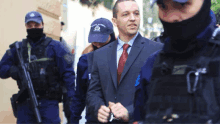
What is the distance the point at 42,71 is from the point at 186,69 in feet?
10.7

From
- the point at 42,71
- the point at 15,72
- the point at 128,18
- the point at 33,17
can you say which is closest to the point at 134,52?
the point at 128,18

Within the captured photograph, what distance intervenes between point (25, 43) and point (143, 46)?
83.4 inches

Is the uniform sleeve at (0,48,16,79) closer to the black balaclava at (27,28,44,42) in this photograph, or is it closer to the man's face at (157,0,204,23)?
the black balaclava at (27,28,44,42)

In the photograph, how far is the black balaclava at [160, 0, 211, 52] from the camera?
4.86ft

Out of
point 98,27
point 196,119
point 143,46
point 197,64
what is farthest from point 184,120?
point 98,27

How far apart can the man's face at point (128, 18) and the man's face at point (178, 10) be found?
1621 millimetres

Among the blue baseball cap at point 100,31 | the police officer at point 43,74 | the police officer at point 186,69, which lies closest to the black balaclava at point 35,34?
the police officer at point 43,74

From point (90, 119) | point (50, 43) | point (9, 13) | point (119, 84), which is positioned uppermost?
point (9, 13)

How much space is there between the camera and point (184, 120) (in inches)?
53.4

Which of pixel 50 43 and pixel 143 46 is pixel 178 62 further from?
pixel 50 43

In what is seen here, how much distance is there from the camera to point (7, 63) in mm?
4617

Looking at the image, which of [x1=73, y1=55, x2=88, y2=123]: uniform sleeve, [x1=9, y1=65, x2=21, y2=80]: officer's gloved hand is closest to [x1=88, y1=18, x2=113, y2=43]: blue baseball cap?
[x1=73, y1=55, x2=88, y2=123]: uniform sleeve

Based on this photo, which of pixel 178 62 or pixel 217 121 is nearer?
pixel 217 121

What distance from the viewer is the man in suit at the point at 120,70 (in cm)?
264
